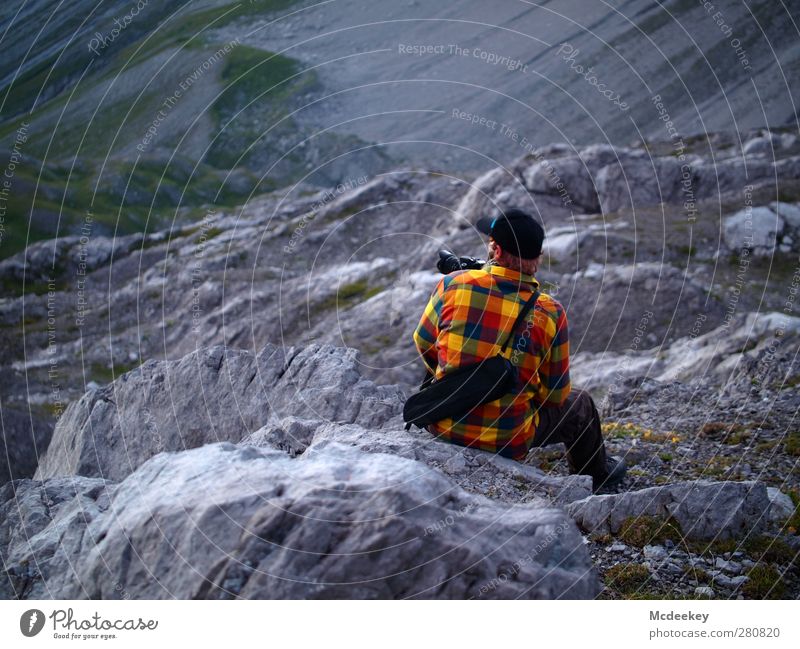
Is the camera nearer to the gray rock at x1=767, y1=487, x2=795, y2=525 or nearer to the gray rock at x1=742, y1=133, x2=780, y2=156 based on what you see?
the gray rock at x1=767, y1=487, x2=795, y2=525

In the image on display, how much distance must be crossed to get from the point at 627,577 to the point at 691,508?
1427mm

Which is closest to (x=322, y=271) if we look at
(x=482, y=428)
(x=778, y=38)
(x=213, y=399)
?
(x=213, y=399)

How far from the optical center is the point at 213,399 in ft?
45.2

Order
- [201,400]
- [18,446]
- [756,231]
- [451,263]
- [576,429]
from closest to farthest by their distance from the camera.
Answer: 1. [576,429]
2. [451,263]
3. [201,400]
4. [18,446]
5. [756,231]

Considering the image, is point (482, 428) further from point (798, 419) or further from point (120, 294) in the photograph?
point (120, 294)

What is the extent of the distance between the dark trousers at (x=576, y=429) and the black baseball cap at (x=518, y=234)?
2.08 m

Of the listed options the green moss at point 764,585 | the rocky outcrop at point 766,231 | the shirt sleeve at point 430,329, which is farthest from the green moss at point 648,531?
the rocky outcrop at point 766,231

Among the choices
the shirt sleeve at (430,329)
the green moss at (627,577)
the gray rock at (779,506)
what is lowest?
the gray rock at (779,506)

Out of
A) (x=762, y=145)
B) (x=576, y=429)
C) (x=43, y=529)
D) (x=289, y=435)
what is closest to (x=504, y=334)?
(x=576, y=429)

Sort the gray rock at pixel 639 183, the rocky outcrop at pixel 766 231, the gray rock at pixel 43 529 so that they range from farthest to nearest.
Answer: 1. the gray rock at pixel 639 183
2. the rocky outcrop at pixel 766 231
3. the gray rock at pixel 43 529

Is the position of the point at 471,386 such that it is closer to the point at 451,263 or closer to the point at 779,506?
the point at 451,263

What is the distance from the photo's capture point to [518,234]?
8.79 metres

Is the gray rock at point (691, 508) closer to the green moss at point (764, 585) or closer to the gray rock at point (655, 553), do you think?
the gray rock at point (655, 553)

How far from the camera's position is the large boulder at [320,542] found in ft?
22.4
